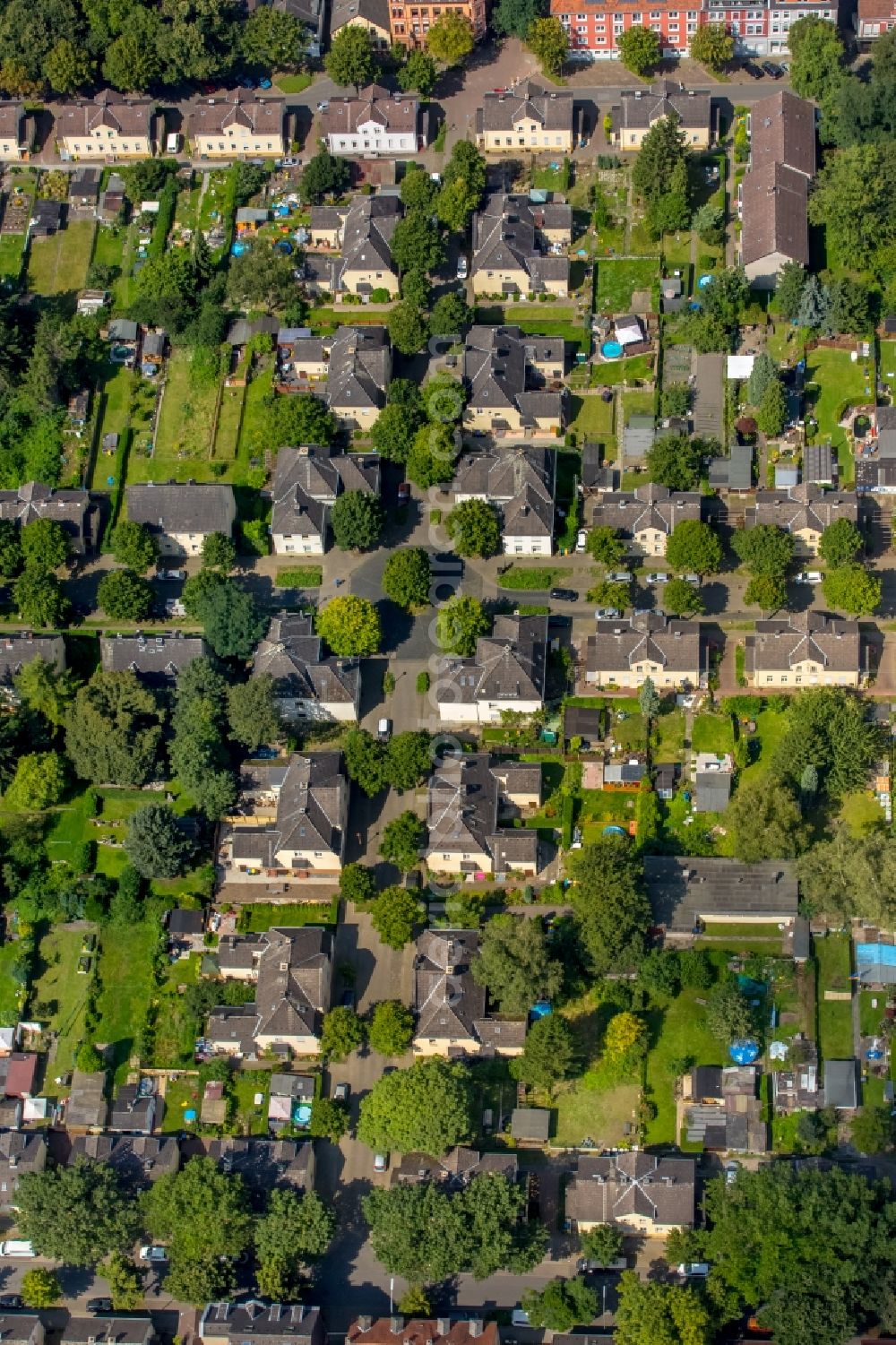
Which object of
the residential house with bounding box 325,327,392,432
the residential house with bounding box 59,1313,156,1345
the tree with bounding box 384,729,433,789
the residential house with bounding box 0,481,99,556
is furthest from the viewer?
the residential house with bounding box 325,327,392,432

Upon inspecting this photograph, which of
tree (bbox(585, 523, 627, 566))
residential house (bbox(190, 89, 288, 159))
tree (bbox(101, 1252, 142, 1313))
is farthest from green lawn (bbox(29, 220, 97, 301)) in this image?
tree (bbox(101, 1252, 142, 1313))

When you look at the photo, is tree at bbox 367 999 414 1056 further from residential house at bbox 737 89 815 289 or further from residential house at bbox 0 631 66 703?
residential house at bbox 737 89 815 289

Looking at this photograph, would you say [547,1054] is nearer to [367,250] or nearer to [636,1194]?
[636,1194]

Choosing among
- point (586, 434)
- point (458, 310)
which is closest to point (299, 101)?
point (458, 310)

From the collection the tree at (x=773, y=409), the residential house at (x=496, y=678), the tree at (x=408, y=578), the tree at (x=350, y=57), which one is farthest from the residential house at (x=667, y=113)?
the residential house at (x=496, y=678)

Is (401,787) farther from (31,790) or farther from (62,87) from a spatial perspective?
(62,87)

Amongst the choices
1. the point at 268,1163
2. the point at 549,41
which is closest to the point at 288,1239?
the point at 268,1163
